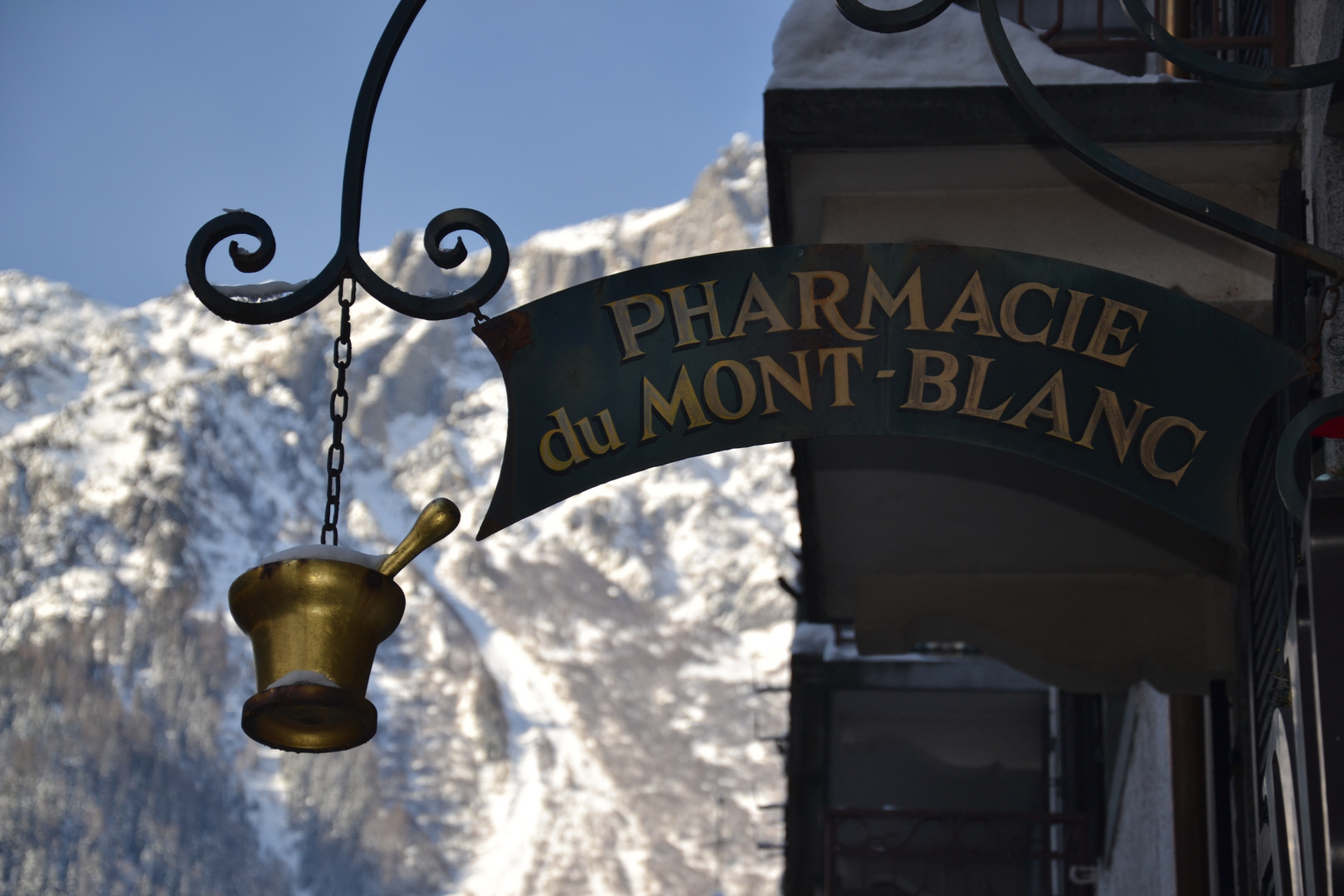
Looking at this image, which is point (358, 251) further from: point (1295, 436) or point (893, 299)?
point (1295, 436)

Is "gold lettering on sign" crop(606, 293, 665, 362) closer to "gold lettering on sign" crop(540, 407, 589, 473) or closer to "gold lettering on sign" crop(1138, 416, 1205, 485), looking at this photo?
"gold lettering on sign" crop(540, 407, 589, 473)

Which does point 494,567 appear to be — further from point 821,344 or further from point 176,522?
point 821,344

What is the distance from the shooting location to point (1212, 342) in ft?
10.6

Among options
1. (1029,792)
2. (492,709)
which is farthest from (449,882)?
(1029,792)

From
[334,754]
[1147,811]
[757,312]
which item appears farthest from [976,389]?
[334,754]

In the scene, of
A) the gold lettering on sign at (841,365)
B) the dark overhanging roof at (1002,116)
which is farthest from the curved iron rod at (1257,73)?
the dark overhanging roof at (1002,116)

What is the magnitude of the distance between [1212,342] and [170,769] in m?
157

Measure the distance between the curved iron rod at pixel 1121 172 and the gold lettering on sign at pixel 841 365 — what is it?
0.55 metres

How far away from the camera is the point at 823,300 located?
346cm

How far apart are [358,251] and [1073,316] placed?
1421 mm

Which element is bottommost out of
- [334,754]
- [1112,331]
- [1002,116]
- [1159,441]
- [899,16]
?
[1159,441]

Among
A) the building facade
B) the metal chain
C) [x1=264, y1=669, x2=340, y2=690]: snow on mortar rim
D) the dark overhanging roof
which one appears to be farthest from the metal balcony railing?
[x1=264, y1=669, x2=340, y2=690]: snow on mortar rim

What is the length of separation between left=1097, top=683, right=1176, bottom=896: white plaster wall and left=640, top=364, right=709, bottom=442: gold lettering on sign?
3.73 meters

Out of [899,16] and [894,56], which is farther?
[894,56]
